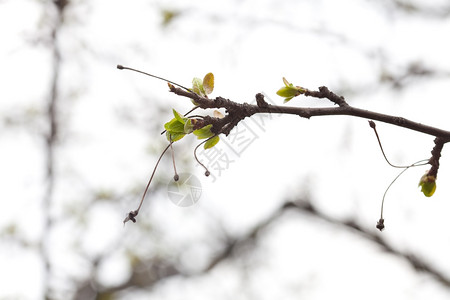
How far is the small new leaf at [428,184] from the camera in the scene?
57cm

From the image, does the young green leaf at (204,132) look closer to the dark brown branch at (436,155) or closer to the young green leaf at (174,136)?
the young green leaf at (174,136)

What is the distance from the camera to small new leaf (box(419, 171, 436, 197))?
571 millimetres

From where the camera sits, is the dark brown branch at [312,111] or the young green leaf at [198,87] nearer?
the dark brown branch at [312,111]

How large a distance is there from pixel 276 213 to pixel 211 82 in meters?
1.87

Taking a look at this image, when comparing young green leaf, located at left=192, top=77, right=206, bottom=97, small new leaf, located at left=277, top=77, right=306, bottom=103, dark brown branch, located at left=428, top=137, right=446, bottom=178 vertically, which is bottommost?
dark brown branch, located at left=428, top=137, right=446, bottom=178

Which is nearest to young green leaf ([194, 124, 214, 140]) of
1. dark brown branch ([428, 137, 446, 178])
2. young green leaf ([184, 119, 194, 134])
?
young green leaf ([184, 119, 194, 134])

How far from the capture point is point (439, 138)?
1.68 feet

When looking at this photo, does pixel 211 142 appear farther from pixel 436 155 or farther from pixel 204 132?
pixel 436 155

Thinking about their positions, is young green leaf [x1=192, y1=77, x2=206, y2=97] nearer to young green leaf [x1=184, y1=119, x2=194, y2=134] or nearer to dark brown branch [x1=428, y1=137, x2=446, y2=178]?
young green leaf [x1=184, y1=119, x2=194, y2=134]

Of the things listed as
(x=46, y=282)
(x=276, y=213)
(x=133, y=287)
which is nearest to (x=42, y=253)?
(x=46, y=282)

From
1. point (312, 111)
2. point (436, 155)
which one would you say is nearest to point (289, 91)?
point (312, 111)

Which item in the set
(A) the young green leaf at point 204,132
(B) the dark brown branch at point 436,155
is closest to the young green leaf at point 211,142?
(A) the young green leaf at point 204,132

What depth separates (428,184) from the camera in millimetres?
571

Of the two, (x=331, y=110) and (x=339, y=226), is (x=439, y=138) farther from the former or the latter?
(x=339, y=226)
